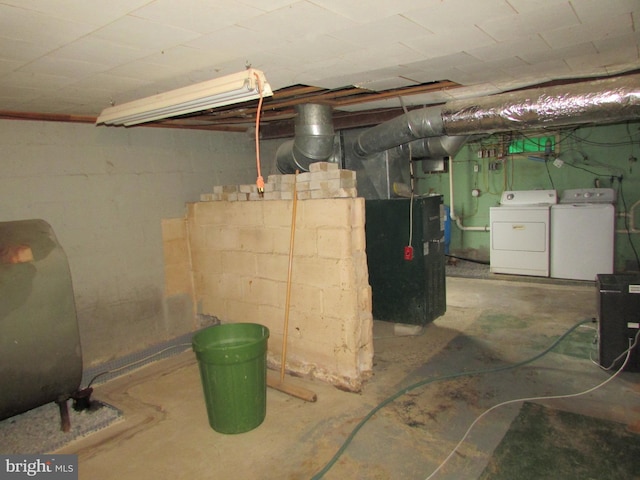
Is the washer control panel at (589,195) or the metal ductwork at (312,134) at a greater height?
the metal ductwork at (312,134)

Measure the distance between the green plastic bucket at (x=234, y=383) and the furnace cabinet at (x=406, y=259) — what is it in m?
1.80

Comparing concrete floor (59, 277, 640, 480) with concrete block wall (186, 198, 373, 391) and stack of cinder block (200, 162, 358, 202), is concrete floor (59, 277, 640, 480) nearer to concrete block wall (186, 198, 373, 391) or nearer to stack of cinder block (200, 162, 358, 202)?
concrete block wall (186, 198, 373, 391)

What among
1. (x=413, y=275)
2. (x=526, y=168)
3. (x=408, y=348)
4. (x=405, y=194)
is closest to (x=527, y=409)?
(x=408, y=348)

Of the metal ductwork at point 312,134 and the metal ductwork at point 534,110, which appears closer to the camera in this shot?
the metal ductwork at point 534,110

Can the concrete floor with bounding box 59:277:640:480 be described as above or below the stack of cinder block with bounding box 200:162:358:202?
below

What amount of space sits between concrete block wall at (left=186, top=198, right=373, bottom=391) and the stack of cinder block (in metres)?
0.06

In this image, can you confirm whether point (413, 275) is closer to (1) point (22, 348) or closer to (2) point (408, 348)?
(2) point (408, 348)

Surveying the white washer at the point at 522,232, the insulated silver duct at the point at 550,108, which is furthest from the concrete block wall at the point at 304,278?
the white washer at the point at 522,232

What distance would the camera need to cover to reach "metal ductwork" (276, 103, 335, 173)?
329 centimetres

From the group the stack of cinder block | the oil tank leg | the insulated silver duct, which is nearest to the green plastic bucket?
the oil tank leg

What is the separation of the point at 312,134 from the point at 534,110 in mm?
1593

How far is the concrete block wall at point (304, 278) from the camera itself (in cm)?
286

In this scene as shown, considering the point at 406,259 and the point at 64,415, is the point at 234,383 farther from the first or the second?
the point at 406,259

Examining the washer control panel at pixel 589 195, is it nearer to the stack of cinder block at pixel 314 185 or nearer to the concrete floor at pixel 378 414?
the concrete floor at pixel 378 414
